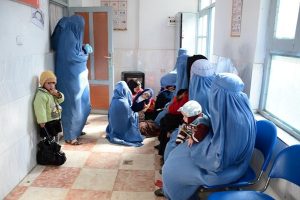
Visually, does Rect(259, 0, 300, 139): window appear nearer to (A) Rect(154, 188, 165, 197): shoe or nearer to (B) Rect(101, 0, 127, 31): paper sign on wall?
(A) Rect(154, 188, 165, 197): shoe

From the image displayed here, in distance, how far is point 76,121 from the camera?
10.5 feet

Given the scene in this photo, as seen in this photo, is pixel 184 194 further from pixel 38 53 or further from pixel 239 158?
pixel 38 53

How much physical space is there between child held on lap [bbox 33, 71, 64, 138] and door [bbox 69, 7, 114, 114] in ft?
4.72

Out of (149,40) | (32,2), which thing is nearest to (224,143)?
(32,2)

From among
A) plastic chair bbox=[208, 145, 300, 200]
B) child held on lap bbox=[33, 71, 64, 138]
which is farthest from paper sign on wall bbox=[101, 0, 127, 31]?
plastic chair bbox=[208, 145, 300, 200]

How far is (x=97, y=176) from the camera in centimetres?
244

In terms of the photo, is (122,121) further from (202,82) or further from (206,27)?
(206,27)

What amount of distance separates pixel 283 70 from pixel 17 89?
2130 millimetres

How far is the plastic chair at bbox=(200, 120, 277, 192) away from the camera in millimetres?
1510

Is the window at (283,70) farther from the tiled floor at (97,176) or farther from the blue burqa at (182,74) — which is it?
the tiled floor at (97,176)

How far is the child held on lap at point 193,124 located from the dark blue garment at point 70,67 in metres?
1.62

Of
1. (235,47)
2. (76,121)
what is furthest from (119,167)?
(235,47)

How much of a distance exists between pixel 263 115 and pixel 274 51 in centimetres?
52

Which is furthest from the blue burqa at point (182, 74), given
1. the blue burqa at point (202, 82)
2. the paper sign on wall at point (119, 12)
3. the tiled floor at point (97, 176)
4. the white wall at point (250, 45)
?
the paper sign on wall at point (119, 12)
